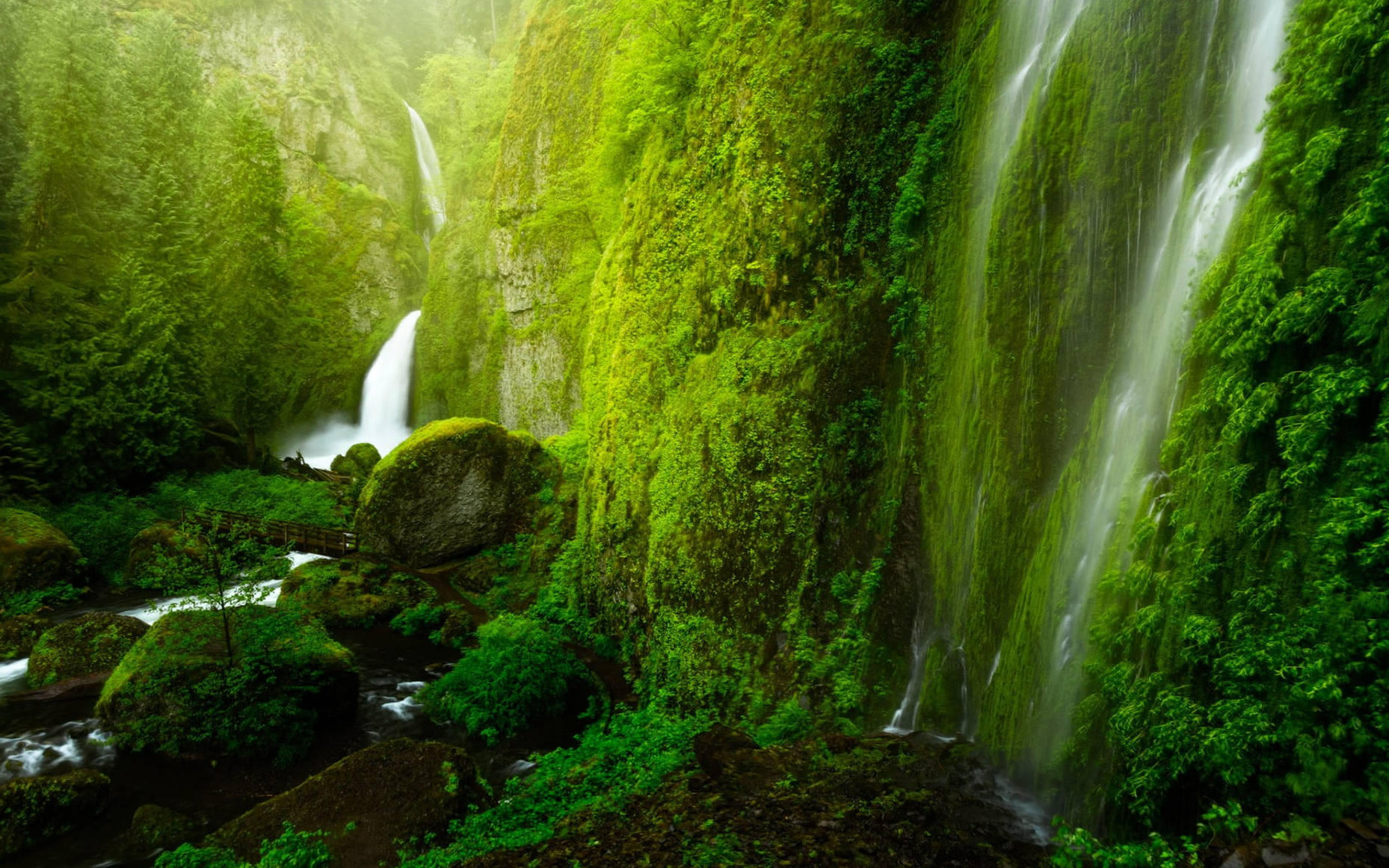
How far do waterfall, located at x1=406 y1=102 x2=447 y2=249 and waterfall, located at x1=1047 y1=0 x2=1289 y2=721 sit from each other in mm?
40744

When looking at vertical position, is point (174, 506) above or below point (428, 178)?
below

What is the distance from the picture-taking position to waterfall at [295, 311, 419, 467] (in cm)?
3012

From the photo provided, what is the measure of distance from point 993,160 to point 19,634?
56.2 feet

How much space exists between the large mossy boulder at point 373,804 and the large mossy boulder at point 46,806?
7.16 ft

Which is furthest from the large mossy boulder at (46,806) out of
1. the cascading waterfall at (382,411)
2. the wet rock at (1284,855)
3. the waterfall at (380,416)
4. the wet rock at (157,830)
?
the waterfall at (380,416)

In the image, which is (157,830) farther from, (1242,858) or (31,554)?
(31,554)

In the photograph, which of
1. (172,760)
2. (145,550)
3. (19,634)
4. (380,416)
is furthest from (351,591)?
(380,416)

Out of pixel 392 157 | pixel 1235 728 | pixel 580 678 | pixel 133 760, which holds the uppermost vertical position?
pixel 392 157

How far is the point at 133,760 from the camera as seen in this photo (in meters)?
8.88

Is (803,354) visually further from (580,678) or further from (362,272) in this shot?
(362,272)

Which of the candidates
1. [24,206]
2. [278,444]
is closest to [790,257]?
[24,206]

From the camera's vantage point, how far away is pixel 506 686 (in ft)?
32.9

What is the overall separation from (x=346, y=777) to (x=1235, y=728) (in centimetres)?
750

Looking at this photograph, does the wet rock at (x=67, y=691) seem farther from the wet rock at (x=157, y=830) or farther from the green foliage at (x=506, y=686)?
the green foliage at (x=506, y=686)
